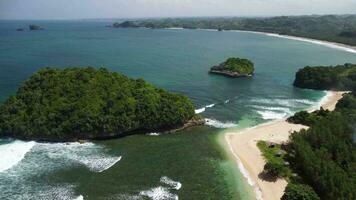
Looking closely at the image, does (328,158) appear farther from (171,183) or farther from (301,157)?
(171,183)

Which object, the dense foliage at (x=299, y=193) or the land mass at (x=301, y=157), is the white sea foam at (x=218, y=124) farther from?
the dense foliage at (x=299, y=193)

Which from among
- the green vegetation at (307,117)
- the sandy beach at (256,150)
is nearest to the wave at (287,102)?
the green vegetation at (307,117)

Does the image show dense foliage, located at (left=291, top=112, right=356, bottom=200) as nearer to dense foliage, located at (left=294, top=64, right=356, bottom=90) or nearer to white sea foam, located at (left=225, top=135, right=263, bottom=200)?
white sea foam, located at (left=225, top=135, right=263, bottom=200)

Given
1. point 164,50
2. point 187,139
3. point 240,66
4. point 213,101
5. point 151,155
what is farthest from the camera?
point 164,50

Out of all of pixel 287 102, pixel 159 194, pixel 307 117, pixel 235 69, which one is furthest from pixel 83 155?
pixel 235 69

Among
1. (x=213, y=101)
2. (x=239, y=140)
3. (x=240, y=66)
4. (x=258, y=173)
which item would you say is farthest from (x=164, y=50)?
(x=258, y=173)

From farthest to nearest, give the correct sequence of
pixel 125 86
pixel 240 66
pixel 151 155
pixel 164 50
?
pixel 164 50
pixel 240 66
pixel 125 86
pixel 151 155

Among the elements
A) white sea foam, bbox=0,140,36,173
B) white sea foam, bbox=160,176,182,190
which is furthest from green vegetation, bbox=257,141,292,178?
white sea foam, bbox=0,140,36,173

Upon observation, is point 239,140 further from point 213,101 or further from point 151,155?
point 213,101
